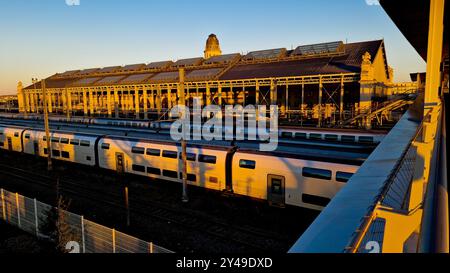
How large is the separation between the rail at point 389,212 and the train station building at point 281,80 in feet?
98.5

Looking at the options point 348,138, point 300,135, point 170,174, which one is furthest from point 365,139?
point 170,174

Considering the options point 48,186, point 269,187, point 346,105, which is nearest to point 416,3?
point 269,187

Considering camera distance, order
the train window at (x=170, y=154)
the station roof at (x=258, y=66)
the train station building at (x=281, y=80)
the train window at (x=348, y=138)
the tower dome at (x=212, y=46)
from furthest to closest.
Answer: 1. the tower dome at (x=212, y=46)
2. the station roof at (x=258, y=66)
3. the train station building at (x=281, y=80)
4. the train window at (x=348, y=138)
5. the train window at (x=170, y=154)

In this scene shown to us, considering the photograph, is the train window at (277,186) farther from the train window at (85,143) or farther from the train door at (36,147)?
the train door at (36,147)

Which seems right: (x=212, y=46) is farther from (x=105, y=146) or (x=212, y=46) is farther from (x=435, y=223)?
(x=435, y=223)

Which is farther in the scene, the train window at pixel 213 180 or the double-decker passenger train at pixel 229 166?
the train window at pixel 213 180

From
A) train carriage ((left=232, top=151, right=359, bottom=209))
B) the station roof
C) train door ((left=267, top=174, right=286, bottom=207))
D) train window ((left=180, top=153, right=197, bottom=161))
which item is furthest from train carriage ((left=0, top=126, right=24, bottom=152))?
train door ((left=267, top=174, right=286, bottom=207))

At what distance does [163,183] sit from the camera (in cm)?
1997

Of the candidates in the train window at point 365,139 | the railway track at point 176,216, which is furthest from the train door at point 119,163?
the train window at point 365,139

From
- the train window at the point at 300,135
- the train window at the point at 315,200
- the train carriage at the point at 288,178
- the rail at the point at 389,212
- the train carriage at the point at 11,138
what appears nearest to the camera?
the rail at the point at 389,212

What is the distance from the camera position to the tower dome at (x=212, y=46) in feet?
280

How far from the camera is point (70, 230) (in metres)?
11.7

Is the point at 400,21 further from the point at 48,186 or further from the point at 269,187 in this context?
the point at 48,186
